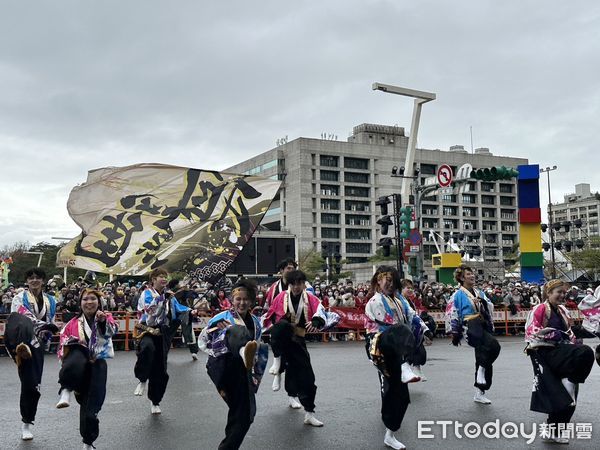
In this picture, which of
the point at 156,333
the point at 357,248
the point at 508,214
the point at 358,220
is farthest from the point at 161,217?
the point at 508,214

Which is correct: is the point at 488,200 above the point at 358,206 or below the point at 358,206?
above

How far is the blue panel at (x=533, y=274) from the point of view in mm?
30031

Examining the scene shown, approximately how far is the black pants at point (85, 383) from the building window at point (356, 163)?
286 feet

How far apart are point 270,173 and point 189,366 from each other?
8004 cm

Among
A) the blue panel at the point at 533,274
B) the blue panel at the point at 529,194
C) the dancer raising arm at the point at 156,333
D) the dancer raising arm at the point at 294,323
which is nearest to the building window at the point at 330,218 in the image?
the blue panel at the point at 529,194

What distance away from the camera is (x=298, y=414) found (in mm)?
8188

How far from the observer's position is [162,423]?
7.68 m

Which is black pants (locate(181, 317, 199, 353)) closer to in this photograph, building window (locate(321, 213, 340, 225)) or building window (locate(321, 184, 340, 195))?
building window (locate(321, 213, 340, 225))

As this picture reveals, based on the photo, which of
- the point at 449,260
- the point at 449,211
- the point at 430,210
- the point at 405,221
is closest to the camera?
the point at 405,221

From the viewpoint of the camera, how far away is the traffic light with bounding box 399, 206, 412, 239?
849 inches

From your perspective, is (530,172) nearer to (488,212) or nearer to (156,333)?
(156,333)

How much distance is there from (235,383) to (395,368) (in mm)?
1760

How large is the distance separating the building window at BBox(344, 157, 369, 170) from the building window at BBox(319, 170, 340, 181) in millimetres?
2029

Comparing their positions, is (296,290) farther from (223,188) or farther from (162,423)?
(223,188)
